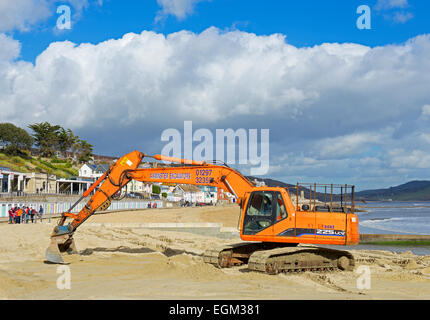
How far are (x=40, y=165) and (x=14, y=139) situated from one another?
10688mm

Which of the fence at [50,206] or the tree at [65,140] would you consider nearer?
the fence at [50,206]

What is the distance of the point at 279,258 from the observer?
14398mm

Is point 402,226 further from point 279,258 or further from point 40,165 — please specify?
point 40,165

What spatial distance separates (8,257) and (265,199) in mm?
10662

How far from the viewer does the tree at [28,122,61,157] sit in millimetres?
146750

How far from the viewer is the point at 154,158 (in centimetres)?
1673

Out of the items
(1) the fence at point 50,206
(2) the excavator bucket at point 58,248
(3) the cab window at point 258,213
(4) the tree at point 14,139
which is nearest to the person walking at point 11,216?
(1) the fence at point 50,206

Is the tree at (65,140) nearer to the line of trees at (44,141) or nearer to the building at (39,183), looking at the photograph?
the line of trees at (44,141)

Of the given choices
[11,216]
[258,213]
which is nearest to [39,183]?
[11,216]

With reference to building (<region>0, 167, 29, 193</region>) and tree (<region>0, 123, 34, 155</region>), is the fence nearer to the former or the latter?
building (<region>0, 167, 29, 193</region>)

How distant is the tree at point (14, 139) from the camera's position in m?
128

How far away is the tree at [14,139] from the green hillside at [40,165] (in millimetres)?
3191

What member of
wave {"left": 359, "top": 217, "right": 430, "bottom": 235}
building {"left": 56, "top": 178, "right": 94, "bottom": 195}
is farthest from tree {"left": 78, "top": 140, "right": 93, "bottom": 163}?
wave {"left": 359, "top": 217, "right": 430, "bottom": 235}
